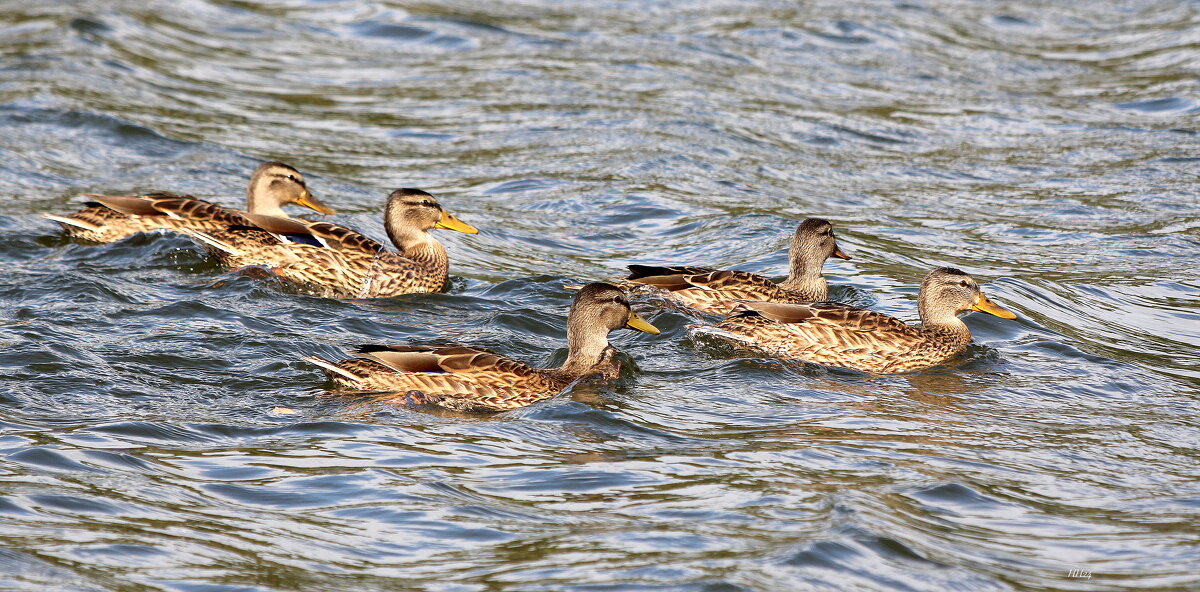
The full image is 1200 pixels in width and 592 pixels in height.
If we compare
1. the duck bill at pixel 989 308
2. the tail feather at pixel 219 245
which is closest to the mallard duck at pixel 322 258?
the tail feather at pixel 219 245

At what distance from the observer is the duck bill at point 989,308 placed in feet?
35.0

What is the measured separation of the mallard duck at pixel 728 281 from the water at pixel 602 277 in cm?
28

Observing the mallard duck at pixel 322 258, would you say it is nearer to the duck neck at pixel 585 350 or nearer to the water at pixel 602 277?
the water at pixel 602 277

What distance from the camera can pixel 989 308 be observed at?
10.7 meters

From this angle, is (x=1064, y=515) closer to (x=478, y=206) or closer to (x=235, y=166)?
(x=478, y=206)

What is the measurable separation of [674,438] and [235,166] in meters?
9.52

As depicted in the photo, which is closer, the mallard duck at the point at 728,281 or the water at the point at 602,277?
the water at the point at 602,277

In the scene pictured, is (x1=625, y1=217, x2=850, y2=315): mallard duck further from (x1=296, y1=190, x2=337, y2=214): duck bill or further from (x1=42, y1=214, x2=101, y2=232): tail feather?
(x1=42, y1=214, x2=101, y2=232): tail feather

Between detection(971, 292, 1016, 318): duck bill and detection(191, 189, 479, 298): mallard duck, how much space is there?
181 inches

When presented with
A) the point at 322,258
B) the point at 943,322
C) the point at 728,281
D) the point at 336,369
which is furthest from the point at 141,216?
the point at 943,322

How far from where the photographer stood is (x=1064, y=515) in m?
7.14

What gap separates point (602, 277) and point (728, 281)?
182 centimetres

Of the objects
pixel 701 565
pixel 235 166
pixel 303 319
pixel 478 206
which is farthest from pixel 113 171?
pixel 701 565

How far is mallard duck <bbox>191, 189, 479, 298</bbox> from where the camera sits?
1192 cm
